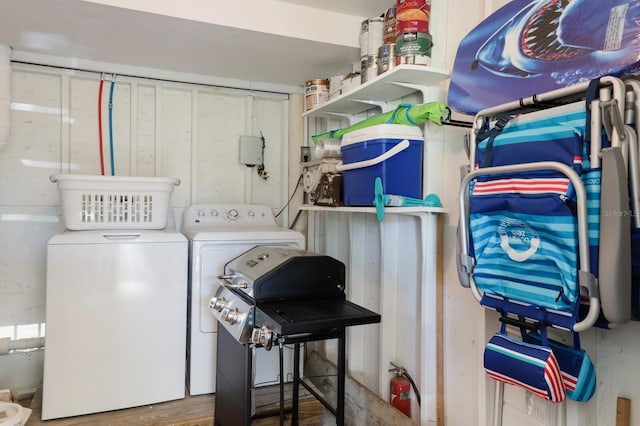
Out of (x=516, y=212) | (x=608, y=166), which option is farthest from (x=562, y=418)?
(x=608, y=166)

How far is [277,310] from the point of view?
63.4 inches

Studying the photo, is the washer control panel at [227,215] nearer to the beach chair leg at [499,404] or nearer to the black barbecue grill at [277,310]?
the black barbecue grill at [277,310]

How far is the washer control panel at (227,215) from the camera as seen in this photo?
287 centimetres

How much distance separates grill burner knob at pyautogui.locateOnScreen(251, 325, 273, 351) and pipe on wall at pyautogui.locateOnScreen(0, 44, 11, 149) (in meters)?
1.88

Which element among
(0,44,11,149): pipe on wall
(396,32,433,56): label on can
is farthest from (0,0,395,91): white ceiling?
(396,32,433,56): label on can

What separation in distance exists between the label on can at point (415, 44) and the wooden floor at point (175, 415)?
188cm

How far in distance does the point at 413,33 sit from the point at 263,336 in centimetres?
134

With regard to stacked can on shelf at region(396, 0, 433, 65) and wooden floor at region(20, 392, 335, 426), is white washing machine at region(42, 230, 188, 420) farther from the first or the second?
stacked can on shelf at region(396, 0, 433, 65)

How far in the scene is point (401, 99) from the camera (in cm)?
215

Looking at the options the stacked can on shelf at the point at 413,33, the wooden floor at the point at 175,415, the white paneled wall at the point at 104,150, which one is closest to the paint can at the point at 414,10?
the stacked can on shelf at the point at 413,33

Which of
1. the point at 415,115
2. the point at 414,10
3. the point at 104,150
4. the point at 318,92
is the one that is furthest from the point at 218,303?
the point at 414,10

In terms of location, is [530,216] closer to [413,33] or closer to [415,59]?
[415,59]

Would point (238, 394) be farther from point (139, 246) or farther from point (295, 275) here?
point (139, 246)

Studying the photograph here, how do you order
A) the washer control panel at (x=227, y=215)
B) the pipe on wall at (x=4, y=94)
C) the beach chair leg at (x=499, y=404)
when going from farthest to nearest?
the washer control panel at (x=227, y=215) → the pipe on wall at (x=4, y=94) → the beach chair leg at (x=499, y=404)
